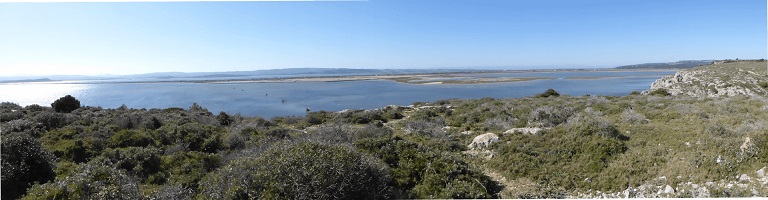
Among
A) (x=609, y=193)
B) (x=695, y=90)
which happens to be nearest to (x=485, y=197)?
(x=609, y=193)

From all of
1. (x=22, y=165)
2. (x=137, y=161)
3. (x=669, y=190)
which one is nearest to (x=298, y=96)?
(x=137, y=161)

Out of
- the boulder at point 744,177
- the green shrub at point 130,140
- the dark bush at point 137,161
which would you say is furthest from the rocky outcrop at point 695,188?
the green shrub at point 130,140

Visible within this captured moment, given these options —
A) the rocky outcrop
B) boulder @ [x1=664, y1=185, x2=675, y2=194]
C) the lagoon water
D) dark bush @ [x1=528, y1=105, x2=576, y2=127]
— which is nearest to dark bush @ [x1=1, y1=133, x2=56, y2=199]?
the rocky outcrop

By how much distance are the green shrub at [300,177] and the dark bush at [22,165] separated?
112 inches

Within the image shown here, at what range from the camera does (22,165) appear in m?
5.94

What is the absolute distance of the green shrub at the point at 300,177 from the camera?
486cm

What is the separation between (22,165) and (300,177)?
5.03 metres

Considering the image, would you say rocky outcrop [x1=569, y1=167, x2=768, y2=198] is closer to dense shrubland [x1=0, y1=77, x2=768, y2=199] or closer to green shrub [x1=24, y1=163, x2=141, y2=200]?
dense shrubland [x1=0, y1=77, x2=768, y2=199]

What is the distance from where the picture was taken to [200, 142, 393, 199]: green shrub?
486 centimetres

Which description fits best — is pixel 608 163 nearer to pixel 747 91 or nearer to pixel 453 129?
pixel 453 129

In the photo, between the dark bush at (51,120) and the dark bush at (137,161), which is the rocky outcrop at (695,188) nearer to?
the dark bush at (137,161)

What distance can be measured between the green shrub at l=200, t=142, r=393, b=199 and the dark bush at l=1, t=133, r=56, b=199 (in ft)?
9.32

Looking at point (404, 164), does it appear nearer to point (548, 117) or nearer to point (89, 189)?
point (89, 189)

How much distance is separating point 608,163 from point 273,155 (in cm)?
617
